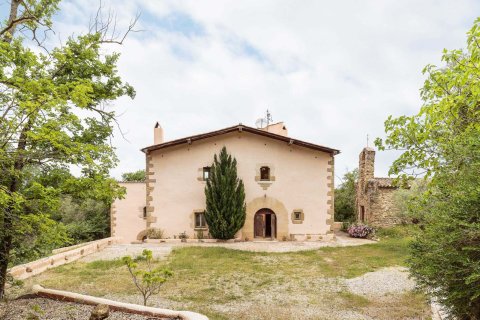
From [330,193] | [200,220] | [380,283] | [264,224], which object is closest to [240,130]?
[200,220]

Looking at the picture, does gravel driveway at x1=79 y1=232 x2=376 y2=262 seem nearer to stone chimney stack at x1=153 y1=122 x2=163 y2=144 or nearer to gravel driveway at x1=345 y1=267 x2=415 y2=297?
gravel driveway at x1=345 y1=267 x2=415 y2=297

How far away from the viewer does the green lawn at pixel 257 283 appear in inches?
284

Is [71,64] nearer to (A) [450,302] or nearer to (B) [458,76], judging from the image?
(B) [458,76]

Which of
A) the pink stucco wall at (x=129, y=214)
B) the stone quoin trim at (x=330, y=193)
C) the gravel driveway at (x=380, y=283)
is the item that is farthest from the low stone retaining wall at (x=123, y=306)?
the pink stucco wall at (x=129, y=214)

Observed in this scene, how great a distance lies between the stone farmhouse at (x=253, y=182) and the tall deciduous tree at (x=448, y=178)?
10942mm

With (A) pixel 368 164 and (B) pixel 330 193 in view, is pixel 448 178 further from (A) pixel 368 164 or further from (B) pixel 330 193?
(A) pixel 368 164

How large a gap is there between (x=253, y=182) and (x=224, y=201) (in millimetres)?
2090

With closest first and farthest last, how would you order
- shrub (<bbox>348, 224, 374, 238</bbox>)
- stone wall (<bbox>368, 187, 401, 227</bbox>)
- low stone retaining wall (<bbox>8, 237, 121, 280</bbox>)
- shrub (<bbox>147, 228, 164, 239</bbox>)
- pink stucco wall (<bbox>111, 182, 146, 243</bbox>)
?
low stone retaining wall (<bbox>8, 237, 121, 280</bbox>) → shrub (<bbox>147, 228, 164, 239</bbox>) → shrub (<bbox>348, 224, 374, 238</bbox>) → stone wall (<bbox>368, 187, 401, 227</bbox>) → pink stucco wall (<bbox>111, 182, 146, 243</bbox>)

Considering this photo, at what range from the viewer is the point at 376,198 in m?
21.0

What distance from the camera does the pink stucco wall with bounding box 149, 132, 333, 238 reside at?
57.3 ft

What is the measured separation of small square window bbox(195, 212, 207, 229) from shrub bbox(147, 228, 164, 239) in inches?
75.6

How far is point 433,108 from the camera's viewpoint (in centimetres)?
591

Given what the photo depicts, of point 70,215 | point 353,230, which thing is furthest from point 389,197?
point 70,215

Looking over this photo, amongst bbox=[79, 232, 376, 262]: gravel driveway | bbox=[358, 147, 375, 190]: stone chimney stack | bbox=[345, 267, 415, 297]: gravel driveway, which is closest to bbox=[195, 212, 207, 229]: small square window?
bbox=[79, 232, 376, 262]: gravel driveway
